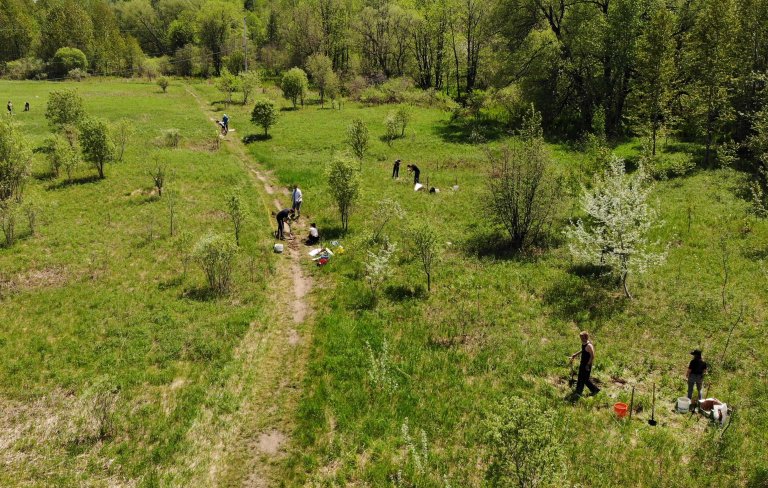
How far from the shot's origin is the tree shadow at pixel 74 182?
30.4m

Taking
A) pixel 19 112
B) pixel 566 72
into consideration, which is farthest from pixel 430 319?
pixel 19 112

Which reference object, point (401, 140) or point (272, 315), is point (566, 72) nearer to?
point (401, 140)

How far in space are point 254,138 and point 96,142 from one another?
1614 cm

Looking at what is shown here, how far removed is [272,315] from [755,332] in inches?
665

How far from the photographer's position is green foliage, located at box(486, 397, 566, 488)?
8.42 meters

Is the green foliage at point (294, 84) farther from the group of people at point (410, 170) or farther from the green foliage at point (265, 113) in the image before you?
the group of people at point (410, 170)

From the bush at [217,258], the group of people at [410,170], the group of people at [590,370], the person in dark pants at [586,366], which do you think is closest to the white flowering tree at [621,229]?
the group of people at [590,370]

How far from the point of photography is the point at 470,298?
18375 mm

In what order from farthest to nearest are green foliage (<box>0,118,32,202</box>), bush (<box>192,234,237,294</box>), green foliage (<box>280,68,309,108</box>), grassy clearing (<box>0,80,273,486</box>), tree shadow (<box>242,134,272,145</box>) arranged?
green foliage (<box>280,68,309,108</box>)
tree shadow (<box>242,134,272,145</box>)
green foliage (<box>0,118,32,202</box>)
bush (<box>192,234,237,294</box>)
grassy clearing (<box>0,80,273,486</box>)

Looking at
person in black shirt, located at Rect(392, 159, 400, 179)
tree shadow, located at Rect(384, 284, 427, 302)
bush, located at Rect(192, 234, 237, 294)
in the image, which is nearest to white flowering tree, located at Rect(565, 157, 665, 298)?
tree shadow, located at Rect(384, 284, 427, 302)

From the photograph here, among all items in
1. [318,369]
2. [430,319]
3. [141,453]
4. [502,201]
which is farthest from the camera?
[502,201]

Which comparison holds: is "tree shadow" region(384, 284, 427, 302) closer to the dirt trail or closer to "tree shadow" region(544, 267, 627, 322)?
the dirt trail

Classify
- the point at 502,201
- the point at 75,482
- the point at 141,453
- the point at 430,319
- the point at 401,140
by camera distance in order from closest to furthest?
the point at 75,482
the point at 141,453
the point at 430,319
the point at 502,201
the point at 401,140

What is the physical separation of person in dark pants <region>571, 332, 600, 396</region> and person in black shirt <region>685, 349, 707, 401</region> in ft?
7.84
